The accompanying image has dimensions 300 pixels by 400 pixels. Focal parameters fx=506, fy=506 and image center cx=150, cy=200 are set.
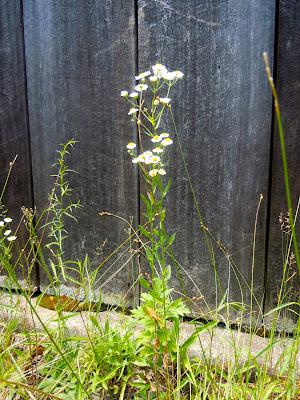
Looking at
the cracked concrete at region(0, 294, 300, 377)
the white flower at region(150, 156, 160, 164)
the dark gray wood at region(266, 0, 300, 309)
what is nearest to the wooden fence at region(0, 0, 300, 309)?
the dark gray wood at region(266, 0, 300, 309)

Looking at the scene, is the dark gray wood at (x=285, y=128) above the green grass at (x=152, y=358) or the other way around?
above

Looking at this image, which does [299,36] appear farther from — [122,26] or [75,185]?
[75,185]

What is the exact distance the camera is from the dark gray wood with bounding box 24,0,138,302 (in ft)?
6.32

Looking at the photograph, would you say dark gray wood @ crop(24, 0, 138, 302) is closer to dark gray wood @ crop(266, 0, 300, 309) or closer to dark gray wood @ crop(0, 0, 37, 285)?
dark gray wood @ crop(0, 0, 37, 285)

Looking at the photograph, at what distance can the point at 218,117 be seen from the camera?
1809 mm

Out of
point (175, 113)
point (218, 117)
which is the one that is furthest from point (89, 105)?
point (218, 117)

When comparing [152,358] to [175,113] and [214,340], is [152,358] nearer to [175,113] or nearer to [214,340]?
[214,340]

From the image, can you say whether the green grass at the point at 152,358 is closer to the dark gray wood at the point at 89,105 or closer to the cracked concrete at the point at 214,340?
the cracked concrete at the point at 214,340

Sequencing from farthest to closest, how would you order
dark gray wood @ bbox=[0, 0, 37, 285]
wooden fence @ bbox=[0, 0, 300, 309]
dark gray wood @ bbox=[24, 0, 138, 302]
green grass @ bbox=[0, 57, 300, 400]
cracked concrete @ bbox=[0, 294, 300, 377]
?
1. dark gray wood @ bbox=[0, 0, 37, 285]
2. dark gray wood @ bbox=[24, 0, 138, 302]
3. wooden fence @ bbox=[0, 0, 300, 309]
4. cracked concrete @ bbox=[0, 294, 300, 377]
5. green grass @ bbox=[0, 57, 300, 400]

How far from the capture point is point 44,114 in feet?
6.83

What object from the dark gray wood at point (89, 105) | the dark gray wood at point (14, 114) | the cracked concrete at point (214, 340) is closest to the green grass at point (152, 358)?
the cracked concrete at point (214, 340)

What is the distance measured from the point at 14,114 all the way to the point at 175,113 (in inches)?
28.5

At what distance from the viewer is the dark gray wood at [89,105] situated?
75.8 inches

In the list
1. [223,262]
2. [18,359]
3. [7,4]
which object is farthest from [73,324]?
[7,4]
